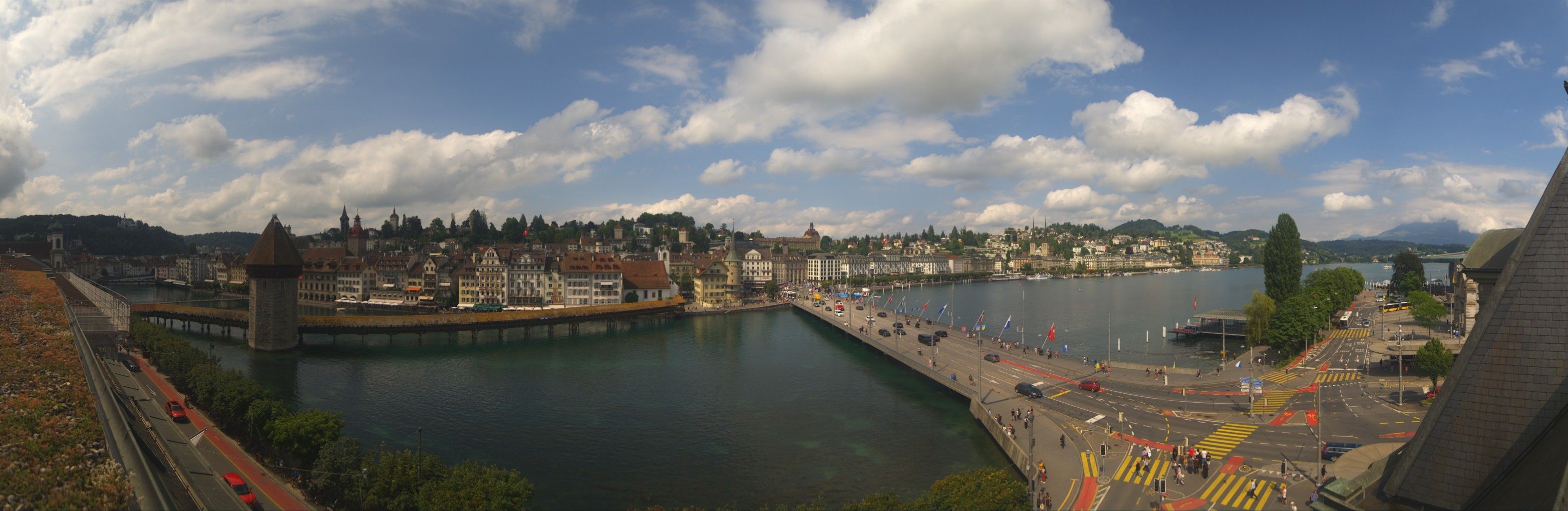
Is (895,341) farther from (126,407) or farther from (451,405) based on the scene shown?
(126,407)

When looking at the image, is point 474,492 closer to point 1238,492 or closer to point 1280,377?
point 1238,492

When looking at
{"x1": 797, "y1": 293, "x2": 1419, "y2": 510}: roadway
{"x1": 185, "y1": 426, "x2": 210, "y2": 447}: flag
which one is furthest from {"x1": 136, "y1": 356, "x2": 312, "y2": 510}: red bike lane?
{"x1": 797, "y1": 293, "x2": 1419, "y2": 510}: roadway

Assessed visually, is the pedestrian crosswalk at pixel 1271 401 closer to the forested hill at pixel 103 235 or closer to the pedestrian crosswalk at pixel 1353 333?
the pedestrian crosswalk at pixel 1353 333

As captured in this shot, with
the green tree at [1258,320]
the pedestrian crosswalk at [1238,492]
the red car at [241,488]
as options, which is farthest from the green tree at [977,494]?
the green tree at [1258,320]

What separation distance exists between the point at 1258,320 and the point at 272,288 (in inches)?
2389

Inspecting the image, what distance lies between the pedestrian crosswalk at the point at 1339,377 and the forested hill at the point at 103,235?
158 meters

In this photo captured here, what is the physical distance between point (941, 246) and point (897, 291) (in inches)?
3441

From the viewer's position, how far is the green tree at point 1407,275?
6938cm

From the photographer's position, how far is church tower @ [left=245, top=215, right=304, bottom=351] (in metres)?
42.8

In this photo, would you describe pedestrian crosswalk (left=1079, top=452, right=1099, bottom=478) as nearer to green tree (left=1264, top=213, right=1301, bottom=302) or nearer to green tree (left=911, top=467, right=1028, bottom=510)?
green tree (left=911, top=467, right=1028, bottom=510)

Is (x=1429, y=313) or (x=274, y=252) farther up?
(x=274, y=252)

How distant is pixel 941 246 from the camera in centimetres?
18975

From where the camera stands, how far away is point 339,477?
16.6 metres

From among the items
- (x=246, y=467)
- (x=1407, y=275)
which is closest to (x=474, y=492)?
(x=246, y=467)
